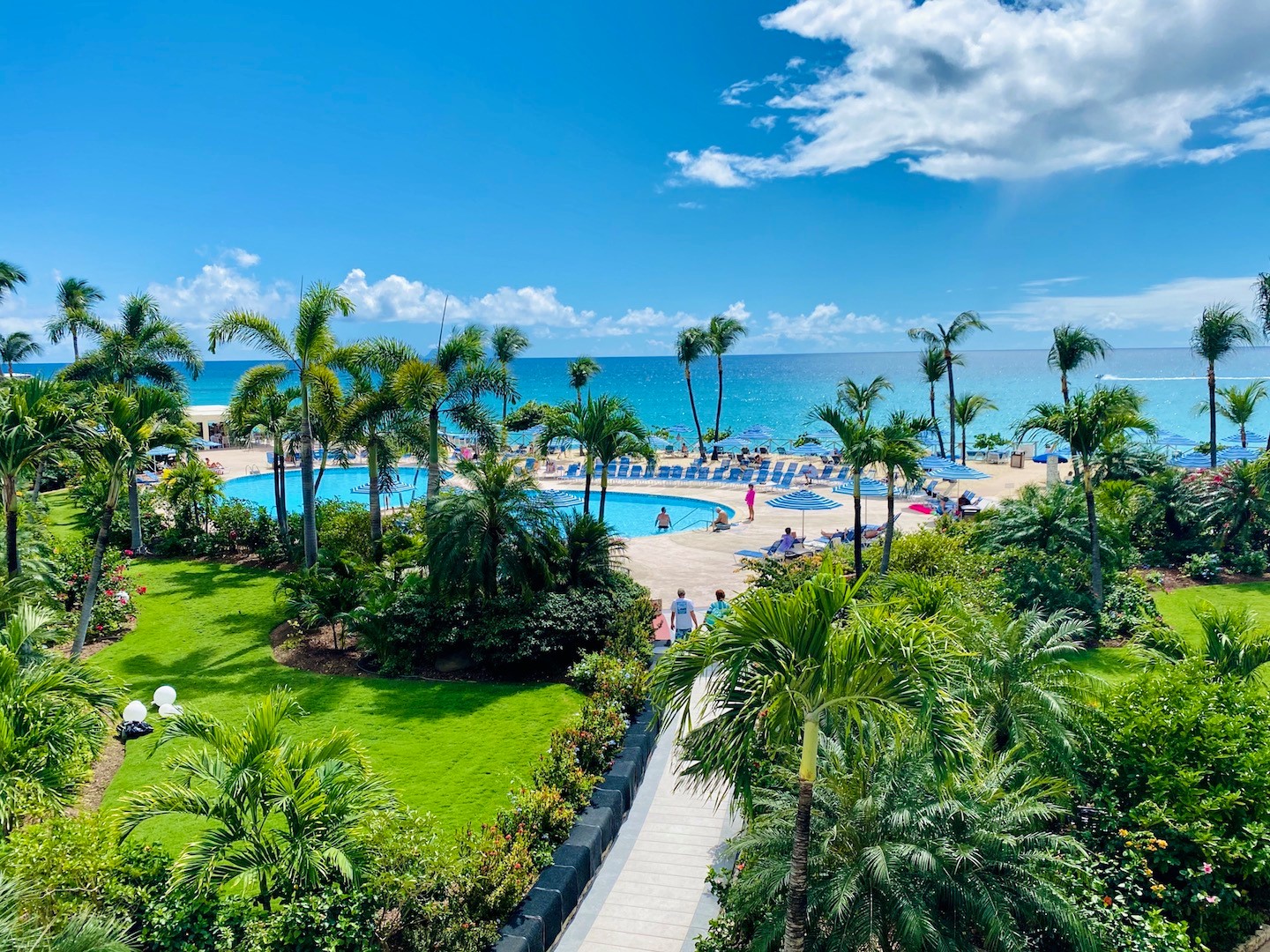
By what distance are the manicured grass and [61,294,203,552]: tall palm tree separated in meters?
15.2

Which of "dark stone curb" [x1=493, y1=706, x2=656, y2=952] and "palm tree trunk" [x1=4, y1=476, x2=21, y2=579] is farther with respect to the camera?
"palm tree trunk" [x1=4, y1=476, x2=21, y2=579]

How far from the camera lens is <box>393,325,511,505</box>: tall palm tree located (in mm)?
18359

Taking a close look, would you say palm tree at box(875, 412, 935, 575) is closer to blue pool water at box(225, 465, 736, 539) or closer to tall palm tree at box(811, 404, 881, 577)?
tall palm tree at box(811, 404, 881, 577)

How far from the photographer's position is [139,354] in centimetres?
2947

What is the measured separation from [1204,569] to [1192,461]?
19770mm

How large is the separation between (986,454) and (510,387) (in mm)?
31859

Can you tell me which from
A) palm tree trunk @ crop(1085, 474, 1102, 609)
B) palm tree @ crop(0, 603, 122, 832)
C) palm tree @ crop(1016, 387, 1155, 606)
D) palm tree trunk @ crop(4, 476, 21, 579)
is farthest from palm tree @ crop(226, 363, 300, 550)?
palm tree trunk @ crop(1085, 474, 1102, 609)

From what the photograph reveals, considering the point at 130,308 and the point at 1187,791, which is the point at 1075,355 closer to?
the point at 1187,791

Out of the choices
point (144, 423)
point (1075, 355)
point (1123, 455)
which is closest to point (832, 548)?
point (1123, 455)

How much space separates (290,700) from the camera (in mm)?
7496

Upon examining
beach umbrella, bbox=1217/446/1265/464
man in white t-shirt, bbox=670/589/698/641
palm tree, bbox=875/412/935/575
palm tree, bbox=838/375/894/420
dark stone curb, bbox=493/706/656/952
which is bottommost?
dark stone curb, bbox=493/706/656/952

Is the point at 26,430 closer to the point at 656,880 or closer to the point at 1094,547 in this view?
the point at 656,880

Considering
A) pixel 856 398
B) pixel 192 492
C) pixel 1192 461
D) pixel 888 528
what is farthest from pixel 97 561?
pixel 1192 461

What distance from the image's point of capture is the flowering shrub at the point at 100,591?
50.5 ft
